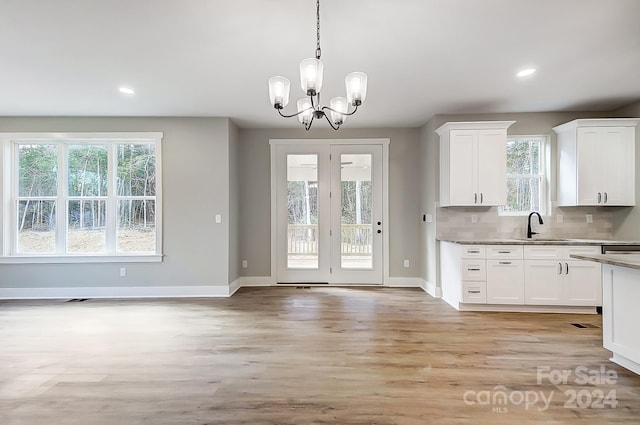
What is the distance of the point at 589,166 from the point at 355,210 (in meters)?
3.20

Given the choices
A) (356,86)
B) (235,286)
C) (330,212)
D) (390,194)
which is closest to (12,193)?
(235,286)

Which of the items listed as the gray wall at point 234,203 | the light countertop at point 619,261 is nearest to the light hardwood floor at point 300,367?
the light countertop at point 619,261

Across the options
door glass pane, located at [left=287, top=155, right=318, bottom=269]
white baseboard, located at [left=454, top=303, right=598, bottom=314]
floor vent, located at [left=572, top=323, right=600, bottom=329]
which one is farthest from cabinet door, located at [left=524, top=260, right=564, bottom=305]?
door glass pane, located at [left=287, top=155, right=318, bottom=269]

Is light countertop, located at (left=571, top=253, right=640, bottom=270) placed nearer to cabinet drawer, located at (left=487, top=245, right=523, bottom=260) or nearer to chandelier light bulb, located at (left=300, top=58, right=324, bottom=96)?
cabinet drawer, located at (left=487, top=245, right=523, bottom=260)

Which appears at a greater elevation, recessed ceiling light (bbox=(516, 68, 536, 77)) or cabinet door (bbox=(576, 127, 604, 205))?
recessed ceiling light (bbox=(516, 68, 536, 77))

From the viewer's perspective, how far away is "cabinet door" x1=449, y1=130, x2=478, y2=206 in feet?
13.7

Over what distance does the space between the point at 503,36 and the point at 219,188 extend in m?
3.82

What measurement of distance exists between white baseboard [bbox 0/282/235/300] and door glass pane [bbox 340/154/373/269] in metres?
2.06

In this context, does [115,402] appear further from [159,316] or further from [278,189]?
[278,189]

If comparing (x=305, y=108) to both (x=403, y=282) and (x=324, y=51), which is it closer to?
(x=324, y=51)

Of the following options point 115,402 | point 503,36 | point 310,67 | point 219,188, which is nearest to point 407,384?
point 115,402

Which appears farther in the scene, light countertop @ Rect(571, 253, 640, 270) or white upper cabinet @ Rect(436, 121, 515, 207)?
white upper cabinet @ Rect(436, 121, 515, 207)

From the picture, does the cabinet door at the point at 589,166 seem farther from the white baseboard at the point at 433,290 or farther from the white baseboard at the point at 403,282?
the white baseboard at the point at 403,282

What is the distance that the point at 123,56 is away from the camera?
2852mm
